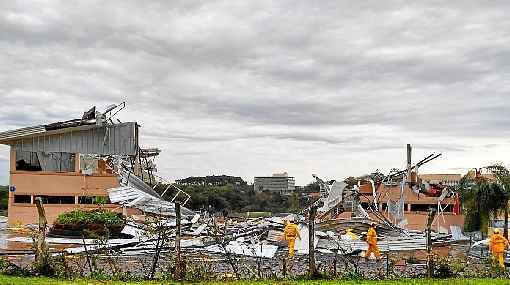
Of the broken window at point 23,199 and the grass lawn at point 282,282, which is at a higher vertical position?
the broken window at point 23,199

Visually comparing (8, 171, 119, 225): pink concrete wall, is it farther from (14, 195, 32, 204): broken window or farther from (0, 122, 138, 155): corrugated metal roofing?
(0, 122, 138, 155): corrugated metal roofing

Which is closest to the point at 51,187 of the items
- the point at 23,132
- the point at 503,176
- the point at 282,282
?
the point at 23,132

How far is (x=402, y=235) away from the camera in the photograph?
91.2 ft

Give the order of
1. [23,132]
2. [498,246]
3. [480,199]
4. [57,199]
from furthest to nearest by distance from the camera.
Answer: [57,199] → [23,132] → [480,199] → [498,246]

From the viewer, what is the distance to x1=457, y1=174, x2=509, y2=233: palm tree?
1097 inches

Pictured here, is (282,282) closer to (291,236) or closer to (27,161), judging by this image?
(291,236)

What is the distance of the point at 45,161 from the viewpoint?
120ft

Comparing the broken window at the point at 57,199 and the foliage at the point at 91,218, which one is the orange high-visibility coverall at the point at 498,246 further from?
the broken window at the point at 57,199

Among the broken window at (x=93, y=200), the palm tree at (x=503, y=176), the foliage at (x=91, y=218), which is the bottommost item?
the foliage at (x=91, y=218)

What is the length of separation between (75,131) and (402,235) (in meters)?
19.3

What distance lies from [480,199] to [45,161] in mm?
24494

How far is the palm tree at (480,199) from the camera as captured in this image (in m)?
27.9

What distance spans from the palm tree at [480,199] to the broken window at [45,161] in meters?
22.8

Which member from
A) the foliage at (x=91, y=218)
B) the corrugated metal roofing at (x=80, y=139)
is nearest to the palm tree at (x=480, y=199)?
the foliage at (x=91, y=218)
